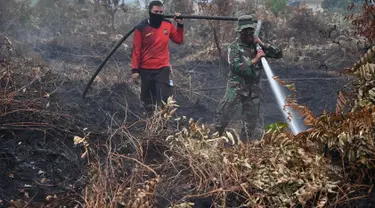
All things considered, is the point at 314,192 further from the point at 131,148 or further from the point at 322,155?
the point at 131,148

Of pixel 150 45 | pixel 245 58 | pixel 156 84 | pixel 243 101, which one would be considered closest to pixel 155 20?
pixel 150 45

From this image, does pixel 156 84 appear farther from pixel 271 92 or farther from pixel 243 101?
pixel 271 92

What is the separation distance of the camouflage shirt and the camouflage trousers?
0.21 ft

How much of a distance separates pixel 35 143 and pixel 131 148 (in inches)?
36.8

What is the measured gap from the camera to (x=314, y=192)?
3615mm

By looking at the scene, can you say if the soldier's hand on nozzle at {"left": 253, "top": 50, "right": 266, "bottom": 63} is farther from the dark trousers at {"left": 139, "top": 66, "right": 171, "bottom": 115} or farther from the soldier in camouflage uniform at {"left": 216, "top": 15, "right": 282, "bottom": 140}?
the dark trousers at {"left": 139, "top": 66, "right": 171, "bottom": 115}

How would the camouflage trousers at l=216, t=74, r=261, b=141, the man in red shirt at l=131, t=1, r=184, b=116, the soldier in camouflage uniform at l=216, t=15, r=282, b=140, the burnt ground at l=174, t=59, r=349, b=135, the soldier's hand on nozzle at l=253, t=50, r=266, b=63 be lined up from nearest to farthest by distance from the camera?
the soldier's hand on nozzle at l=253, t=50, r=266, b=63
the soldier in camouflage uniform at l=216, t=15, r=282, b=140
the camouflage trousers at l=216, t=74, r=261, b=141
the man in red shirt at l=131, t=1, r=184, b=116
the burnt ground at l=174, t=59, r=349, b=135

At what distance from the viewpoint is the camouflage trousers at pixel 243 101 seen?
661 cm

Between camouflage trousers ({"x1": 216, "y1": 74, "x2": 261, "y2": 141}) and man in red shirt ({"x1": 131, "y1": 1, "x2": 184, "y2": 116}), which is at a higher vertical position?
man in red shirt ({"x1": 131, "y1": 1, "x2": 184, "y2": 116})

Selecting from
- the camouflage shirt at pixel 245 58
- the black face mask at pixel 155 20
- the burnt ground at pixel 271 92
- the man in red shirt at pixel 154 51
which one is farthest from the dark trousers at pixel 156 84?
the burnt ground at pixel 271 92

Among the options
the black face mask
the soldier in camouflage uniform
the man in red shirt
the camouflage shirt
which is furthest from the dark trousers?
the camouflage shirt

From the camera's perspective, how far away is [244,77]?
261 inches

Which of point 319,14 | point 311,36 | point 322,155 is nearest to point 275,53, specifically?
point 322,155

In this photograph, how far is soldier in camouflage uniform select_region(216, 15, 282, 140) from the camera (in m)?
6.48
